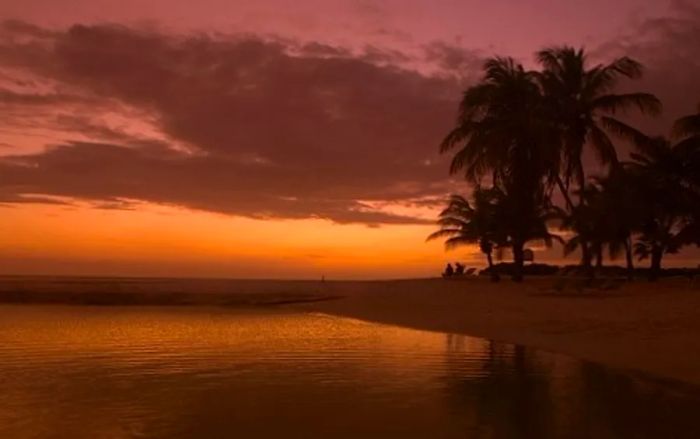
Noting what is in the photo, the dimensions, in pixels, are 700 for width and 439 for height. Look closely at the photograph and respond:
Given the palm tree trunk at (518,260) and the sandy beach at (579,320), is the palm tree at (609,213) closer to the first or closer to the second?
the palm tree trunk at (518,260)

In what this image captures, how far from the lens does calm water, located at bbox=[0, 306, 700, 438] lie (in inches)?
333

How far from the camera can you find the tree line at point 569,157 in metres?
34.9

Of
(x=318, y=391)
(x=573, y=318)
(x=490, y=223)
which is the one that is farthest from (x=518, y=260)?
(x=318, y=391)

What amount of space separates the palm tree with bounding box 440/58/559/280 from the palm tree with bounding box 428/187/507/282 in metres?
1.76

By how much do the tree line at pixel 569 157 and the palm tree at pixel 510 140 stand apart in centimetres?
6

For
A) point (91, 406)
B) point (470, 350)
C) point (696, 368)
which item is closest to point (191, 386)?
point (91, 406)

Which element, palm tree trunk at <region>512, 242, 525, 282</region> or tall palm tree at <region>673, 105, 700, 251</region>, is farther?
palm tree trunk at <region>512, 242, 525, 282</region>

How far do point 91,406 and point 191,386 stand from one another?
1913 mm

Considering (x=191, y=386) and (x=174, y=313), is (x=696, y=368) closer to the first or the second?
(x=191, y=386)

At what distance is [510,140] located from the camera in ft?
119

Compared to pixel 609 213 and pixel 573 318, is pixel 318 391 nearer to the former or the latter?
pixel 573 318

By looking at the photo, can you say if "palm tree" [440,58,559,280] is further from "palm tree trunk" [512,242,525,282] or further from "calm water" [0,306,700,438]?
"calm water" [0,306,700,438]

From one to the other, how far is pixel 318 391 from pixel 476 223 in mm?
33306

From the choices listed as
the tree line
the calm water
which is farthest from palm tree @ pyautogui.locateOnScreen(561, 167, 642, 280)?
the calm water
